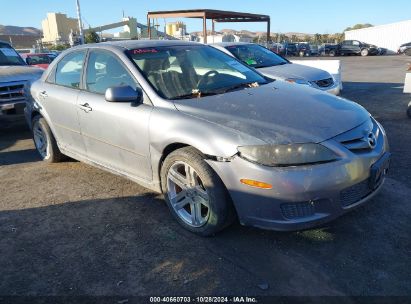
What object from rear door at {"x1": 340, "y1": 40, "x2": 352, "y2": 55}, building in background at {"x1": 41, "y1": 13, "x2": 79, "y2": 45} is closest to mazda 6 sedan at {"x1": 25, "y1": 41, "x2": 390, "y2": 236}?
rear door at {"x1": 340, "y1": 40, "x2": 352, "y2": 55}

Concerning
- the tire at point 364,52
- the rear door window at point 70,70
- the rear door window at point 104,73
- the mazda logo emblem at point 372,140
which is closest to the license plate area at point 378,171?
the mazda logo emblem at point 372,140

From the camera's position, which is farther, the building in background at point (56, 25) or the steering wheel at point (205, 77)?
the building in background at point (56, 25)

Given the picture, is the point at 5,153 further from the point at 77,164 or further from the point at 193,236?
the point at 193,236

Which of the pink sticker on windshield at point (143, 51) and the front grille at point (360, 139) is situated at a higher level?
the pink sticker on windshield at point (143, 51)

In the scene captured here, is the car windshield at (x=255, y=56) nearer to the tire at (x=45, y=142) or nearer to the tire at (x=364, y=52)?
the tire at (x=45, y=142)

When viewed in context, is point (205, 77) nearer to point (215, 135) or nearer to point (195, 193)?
point (215, 135)

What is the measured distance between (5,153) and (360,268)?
5.60 meters

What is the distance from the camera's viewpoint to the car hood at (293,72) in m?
7.49

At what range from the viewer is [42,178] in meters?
4.89

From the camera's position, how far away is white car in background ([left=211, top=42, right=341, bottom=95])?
7.46m

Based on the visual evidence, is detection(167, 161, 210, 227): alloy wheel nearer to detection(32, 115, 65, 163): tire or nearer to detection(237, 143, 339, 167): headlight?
detection(237, 143, 339, 167): headlight

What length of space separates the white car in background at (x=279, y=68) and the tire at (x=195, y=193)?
4.29 m

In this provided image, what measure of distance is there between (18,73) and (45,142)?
107 inches

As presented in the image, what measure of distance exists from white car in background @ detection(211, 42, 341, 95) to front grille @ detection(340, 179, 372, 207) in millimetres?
4348
